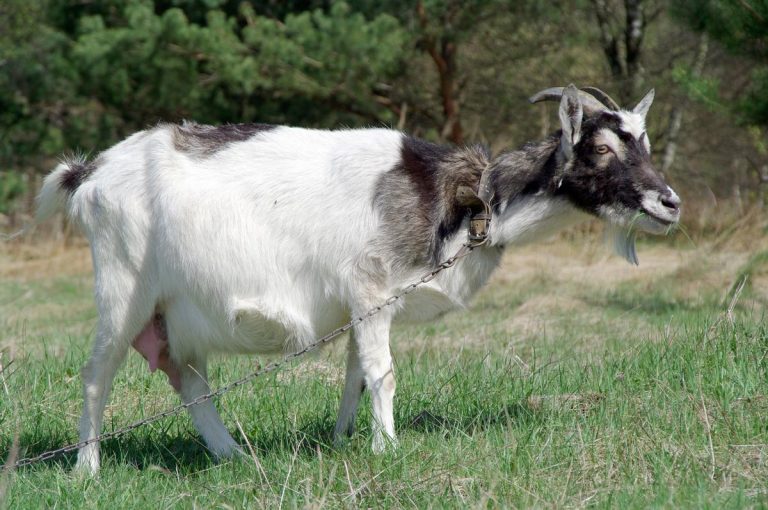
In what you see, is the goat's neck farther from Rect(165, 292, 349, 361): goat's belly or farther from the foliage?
the foliage

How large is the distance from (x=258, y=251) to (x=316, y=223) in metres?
0.33

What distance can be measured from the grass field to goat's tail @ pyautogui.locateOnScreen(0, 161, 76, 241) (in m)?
0.92

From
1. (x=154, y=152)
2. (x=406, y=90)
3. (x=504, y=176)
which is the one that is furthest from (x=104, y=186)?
Answer: (x=406, y=90)

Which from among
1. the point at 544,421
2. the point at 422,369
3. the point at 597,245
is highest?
the point at 544,421

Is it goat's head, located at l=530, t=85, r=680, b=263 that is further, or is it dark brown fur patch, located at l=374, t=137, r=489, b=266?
dark brown fur patch, located at l=374, t=137, r=489, b=266

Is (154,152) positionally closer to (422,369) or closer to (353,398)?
(353,398)

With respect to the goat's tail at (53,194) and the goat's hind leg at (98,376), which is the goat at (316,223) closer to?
the goat's hind leg at (98,376)

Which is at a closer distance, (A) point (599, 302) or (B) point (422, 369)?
(B) point (422, 369)

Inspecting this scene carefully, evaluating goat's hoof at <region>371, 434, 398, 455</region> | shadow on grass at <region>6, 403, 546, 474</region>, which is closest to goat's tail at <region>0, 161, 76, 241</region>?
shadow on grass at <region>6, 403, 546, 474</region>

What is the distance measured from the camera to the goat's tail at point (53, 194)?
5.85 meters

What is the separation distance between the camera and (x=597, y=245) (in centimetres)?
1473

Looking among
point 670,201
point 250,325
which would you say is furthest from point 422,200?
point 670,201

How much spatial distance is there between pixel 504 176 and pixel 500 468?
5.39ft

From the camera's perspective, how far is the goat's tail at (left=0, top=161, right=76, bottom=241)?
5.85 meters
